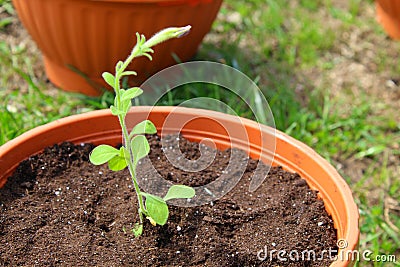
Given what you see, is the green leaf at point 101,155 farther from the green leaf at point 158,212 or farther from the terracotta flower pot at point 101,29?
the terracotta flower pot at point 101,29

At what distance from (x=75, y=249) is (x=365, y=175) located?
123 centimetres

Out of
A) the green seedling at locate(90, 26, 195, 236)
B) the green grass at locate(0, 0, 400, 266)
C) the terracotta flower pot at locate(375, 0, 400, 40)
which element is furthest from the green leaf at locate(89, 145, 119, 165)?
the terracotta flower pot at locate(375, 0, 400, 40)

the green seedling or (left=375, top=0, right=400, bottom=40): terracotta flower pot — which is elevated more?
the green seedling

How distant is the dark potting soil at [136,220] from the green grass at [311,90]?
1.54 feet

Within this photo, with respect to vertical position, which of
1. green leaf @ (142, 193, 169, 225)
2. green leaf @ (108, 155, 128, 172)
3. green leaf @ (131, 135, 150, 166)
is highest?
green leaf @ (131, 135, 150, 166)

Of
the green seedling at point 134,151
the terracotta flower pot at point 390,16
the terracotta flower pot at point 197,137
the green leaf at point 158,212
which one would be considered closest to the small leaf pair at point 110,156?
the green seedling at point 134,151

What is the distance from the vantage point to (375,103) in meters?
2.52

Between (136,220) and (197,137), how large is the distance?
13.5 inches

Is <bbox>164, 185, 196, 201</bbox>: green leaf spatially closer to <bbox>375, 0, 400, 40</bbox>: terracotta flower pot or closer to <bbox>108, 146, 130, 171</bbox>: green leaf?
<bbox>108, 146, 130, 171</bbox>: green leaf

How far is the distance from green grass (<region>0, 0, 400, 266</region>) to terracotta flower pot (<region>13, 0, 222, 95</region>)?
12cm

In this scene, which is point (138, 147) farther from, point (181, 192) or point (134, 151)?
point (181, 192)

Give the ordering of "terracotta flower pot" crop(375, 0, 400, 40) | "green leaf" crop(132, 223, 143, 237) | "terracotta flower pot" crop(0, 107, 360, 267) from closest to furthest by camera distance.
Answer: "green leaf" crop(132, 223, 143, 237) → "terracotta flower pot" crop(0, 107, 360, 267) → "terracotta flower pot" crop(375, 0, 400, 40)

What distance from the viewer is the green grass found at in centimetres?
209

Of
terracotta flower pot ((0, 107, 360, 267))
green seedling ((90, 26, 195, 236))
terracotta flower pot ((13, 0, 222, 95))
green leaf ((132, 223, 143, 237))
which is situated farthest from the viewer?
terracotta flower pot ((13, 0, 222, 95))
